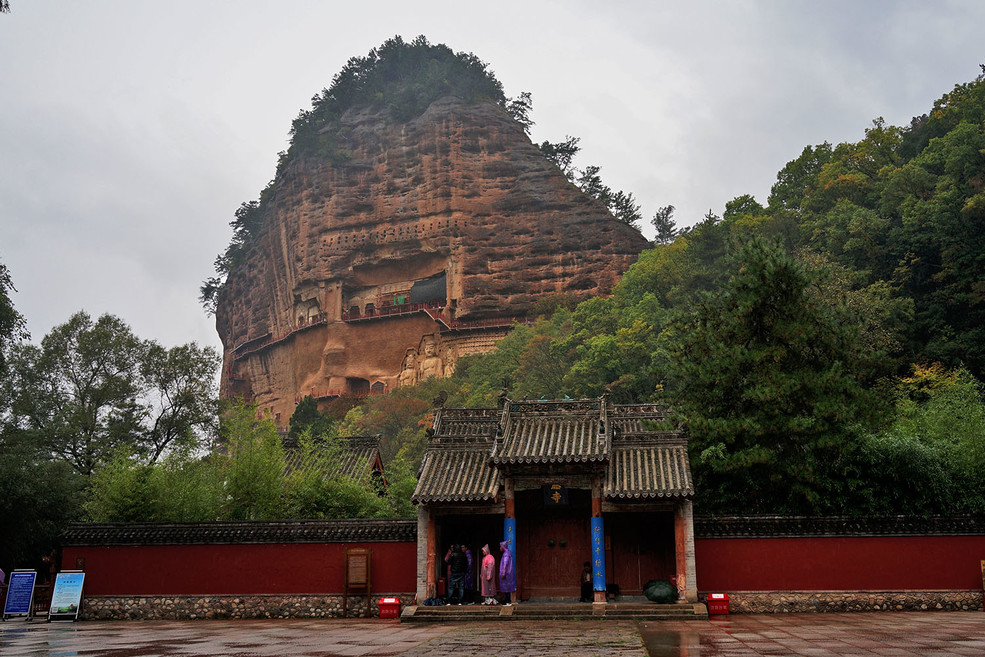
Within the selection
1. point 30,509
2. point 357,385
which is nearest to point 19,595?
point 30,509

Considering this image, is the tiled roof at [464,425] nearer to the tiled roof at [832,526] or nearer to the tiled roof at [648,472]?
the tiled roof at [648,472]

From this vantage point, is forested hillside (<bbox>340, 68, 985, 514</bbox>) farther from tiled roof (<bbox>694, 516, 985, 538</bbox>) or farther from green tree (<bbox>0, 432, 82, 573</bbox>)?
green tree (<bbox>0, 432, 82, 573</bbox>)

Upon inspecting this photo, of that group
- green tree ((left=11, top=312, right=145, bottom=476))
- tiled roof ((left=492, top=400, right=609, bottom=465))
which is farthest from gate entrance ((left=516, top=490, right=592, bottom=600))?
green tree ((left=11, top=312, right=145, bottom=476))

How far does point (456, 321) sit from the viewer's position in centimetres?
5562

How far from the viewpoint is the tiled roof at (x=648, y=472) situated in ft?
47.4

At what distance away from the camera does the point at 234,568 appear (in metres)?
15.7

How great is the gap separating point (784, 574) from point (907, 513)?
8.09 ft

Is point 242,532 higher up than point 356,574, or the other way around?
point 242,532

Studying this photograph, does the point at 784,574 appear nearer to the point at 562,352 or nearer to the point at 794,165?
the point at 562,352

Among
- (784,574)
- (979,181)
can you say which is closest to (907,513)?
(784,574)

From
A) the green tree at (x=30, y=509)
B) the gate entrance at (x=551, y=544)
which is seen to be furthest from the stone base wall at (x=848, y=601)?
the green tree at (x=30, y=509)

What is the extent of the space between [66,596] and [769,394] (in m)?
13.5

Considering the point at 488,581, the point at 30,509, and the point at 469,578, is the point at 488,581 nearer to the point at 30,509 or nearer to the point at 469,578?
the point at 469,578

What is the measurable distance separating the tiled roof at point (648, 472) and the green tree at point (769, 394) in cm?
57
